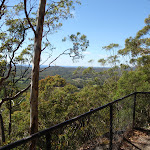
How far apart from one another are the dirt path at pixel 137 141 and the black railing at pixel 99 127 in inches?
5.0

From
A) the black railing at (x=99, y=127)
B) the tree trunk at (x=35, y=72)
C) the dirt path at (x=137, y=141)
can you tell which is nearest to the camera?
the black railing at (x=99, y=127)

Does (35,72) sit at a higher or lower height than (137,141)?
higher

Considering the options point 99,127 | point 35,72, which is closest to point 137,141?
point 99,127

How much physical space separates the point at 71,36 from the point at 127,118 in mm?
6364

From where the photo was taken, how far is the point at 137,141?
2697 mm

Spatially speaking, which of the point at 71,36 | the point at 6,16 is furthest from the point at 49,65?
the point at 6,16

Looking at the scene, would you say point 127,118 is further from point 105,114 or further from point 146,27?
point 146,27

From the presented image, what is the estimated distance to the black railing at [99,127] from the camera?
54.4 inches

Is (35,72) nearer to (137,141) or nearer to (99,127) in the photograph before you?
(99,127)

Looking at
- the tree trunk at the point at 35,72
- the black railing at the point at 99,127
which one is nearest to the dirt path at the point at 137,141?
the black railing at the point at 99,127

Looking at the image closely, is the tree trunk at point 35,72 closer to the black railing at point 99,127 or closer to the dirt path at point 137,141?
the black railing at point 99,127

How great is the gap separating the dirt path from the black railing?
5.0 inches

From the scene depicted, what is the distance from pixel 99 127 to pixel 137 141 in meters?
1.01

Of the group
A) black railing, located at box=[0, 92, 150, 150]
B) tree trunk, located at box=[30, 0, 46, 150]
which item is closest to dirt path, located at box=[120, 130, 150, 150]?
black railing, located at box=[0, 92, 150, 150]
